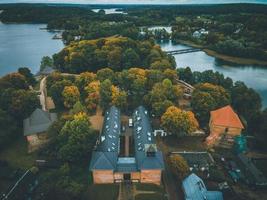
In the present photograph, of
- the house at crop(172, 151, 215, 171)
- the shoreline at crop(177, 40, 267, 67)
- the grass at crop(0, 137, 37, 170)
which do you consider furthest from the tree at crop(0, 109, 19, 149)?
the shoreline at crop(177, 40, 267, 67)

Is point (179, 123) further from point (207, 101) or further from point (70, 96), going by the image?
point (70, 96)

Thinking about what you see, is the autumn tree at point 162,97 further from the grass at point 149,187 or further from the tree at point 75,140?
the grass at point 149,187

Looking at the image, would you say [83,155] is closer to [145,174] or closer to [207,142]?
[145,174]

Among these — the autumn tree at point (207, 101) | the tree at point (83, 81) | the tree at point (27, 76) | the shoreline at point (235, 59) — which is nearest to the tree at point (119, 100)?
the tree at point (83, 81)

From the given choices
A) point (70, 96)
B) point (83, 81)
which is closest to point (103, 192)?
point (70, 96)

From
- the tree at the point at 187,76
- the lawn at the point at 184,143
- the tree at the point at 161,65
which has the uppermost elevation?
the tree at the point at 161,65

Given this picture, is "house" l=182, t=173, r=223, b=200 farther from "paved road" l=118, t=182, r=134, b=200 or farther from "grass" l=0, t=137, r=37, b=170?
"grass" l=0, t=137, r=37, b=170
